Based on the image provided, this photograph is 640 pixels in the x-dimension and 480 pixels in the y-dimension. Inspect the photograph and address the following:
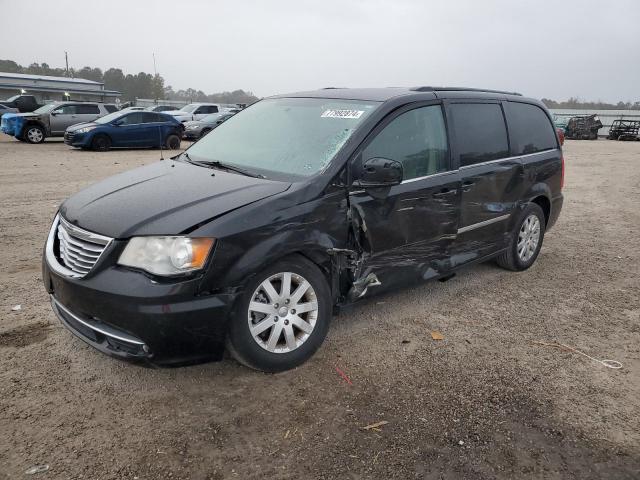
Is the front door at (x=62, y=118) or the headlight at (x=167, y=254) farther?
the front door at (x=62, y=118)

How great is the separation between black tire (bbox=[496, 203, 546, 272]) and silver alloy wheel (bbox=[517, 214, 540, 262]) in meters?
0.03

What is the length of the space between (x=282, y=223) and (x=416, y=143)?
1.43 m

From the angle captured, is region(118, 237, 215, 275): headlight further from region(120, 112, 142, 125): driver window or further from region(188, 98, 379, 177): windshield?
region(120, 112, 142, 125): driver window

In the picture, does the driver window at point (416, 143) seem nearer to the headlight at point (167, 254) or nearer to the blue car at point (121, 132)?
the headlight at point (167, 254)

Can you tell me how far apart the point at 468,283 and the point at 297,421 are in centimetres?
281

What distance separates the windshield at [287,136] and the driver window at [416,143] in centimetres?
21

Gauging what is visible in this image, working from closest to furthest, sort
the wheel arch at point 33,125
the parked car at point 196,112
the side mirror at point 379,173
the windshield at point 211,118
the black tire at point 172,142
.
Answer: the side mirror at point 379,173 → the black tire at point 172,142 → the wheel arch at point 33,125 → the windshield at point 211,118 → the parked car at point 196,112

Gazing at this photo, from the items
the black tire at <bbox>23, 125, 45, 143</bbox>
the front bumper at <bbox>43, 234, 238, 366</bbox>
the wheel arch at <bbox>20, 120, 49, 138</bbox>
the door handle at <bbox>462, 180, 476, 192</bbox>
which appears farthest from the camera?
the black tire at <bbox>23, 125, 45, 143</bbox>

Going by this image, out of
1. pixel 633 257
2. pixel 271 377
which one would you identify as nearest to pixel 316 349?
pixel 271 377

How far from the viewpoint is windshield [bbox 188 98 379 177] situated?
351 cm

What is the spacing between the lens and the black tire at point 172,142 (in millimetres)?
18047

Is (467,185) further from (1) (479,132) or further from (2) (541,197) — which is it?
(2) (541,197)

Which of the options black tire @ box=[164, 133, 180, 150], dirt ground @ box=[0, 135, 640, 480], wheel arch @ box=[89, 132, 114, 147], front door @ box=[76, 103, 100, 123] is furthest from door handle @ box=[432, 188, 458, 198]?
front door @ box=[76, 103, 100, 123]

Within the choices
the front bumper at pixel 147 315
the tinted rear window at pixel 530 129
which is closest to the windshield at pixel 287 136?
the front bumper at pixel 147 315
